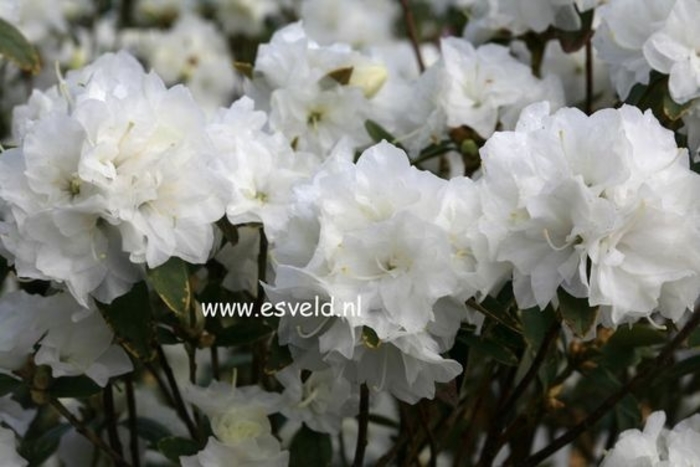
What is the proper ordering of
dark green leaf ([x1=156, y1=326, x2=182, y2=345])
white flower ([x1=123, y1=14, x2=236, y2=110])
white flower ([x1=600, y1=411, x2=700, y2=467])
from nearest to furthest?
white flower ([x1=600, y1=411, x2=700, y2=467])
dark green leaf ([x1=156, y1=326, x2=182, y2=345])
white flower ([x1=123, y1=14, x2=236, y2=110])

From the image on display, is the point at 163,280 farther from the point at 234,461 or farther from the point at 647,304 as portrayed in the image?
the point at 647,304

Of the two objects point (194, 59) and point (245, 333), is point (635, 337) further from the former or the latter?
point (194, 59)

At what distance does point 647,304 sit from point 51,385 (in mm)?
540

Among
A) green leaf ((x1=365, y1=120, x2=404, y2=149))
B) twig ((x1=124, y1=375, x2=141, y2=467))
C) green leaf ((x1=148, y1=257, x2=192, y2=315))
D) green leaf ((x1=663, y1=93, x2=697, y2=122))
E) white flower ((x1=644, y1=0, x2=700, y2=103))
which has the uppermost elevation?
white flower ((x1=644, y1=0, x2=700, y2=103))

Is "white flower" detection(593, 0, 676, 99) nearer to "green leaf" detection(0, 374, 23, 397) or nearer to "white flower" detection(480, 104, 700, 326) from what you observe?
"white flower" detection(480, 104, 700, 326)

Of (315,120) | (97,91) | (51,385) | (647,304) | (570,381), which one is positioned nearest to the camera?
(647,304)

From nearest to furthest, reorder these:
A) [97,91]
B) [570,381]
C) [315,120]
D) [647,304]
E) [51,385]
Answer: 1. [647,304]
2. [97,91]
3. [51,385]
4. [315,120]
5. [570,381]

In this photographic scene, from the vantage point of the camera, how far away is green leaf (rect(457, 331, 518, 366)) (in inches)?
37.3

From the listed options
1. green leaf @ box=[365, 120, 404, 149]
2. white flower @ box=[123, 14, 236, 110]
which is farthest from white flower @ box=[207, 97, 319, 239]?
white flower @ box=[123, 14, 236, 110]

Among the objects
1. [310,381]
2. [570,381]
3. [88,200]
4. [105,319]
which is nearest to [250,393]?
[310,381]

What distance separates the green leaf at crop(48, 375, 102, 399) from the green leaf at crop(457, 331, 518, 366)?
0.34 metres

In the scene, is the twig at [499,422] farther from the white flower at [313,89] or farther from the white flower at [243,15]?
the white flower at [243,15]

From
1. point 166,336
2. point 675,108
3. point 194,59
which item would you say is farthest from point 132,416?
point 194,59

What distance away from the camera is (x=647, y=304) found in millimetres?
841
